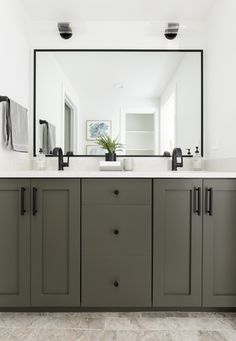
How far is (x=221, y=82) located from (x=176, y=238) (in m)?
1.24

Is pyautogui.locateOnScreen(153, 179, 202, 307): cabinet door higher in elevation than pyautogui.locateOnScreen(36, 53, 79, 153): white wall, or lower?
lower

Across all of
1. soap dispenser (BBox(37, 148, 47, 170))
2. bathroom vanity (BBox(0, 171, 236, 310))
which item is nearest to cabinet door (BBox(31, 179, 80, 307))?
bathroom vanity (BBox(0, 171, 236, 310))

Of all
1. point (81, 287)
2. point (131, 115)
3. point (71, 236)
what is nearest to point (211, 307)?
point (81, 287)

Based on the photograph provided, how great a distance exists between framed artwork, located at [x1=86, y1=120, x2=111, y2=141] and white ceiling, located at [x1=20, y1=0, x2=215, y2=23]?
2.91 feet

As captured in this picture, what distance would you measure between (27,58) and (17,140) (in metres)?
0.84

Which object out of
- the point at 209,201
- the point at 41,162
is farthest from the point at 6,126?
the point at 209,201

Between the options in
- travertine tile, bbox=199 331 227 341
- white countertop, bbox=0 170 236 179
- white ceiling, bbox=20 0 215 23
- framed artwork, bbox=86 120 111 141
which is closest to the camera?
travertine tile, bbox=199 331 227 341

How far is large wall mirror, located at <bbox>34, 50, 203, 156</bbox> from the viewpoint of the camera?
110 inches

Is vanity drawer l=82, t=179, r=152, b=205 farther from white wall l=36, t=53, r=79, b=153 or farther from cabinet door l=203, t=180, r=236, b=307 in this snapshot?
white wall l=36, t=53, r=79, b=153

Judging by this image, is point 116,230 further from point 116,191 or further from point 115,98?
point 115,98

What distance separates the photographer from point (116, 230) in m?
2.06

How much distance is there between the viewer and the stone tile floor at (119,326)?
6.15ft

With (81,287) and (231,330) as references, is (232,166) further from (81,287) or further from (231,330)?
(81,287)

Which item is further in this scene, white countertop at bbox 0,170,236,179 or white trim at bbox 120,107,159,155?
white trim at bbox 120,107,159,155
